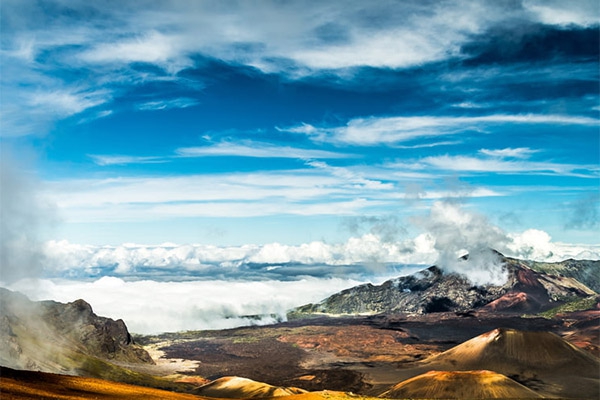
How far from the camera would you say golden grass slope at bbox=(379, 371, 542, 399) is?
17638 cm

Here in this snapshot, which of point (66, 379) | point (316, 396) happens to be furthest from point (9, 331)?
point (316, 396)

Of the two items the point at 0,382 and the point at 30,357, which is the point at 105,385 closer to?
the point at 0,382

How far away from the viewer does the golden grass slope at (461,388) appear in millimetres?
176375

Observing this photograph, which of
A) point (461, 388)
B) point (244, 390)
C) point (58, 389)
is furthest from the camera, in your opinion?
point (244, 390)

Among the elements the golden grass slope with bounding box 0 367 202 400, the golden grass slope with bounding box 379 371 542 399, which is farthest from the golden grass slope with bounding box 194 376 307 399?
the golden grass slope with bounding box 0 367 202 400

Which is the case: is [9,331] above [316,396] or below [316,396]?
above

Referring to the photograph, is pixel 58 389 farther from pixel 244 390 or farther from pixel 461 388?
pixel 461 388

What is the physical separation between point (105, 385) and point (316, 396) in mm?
49032

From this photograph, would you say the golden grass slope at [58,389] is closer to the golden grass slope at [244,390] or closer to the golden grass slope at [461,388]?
the golden grass slope at [244,390]

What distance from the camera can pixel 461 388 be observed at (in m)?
183

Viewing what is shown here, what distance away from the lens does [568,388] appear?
648 ft

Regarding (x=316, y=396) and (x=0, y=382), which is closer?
(x=0, y=382)

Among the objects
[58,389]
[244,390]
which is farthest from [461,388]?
[58,389]

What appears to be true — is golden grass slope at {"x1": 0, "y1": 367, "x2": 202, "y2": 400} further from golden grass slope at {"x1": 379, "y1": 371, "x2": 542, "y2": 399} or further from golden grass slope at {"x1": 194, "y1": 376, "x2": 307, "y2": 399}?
golden grass slope at {"x1": 379, "y1": 371, "x2": 542, "y2": 399}
